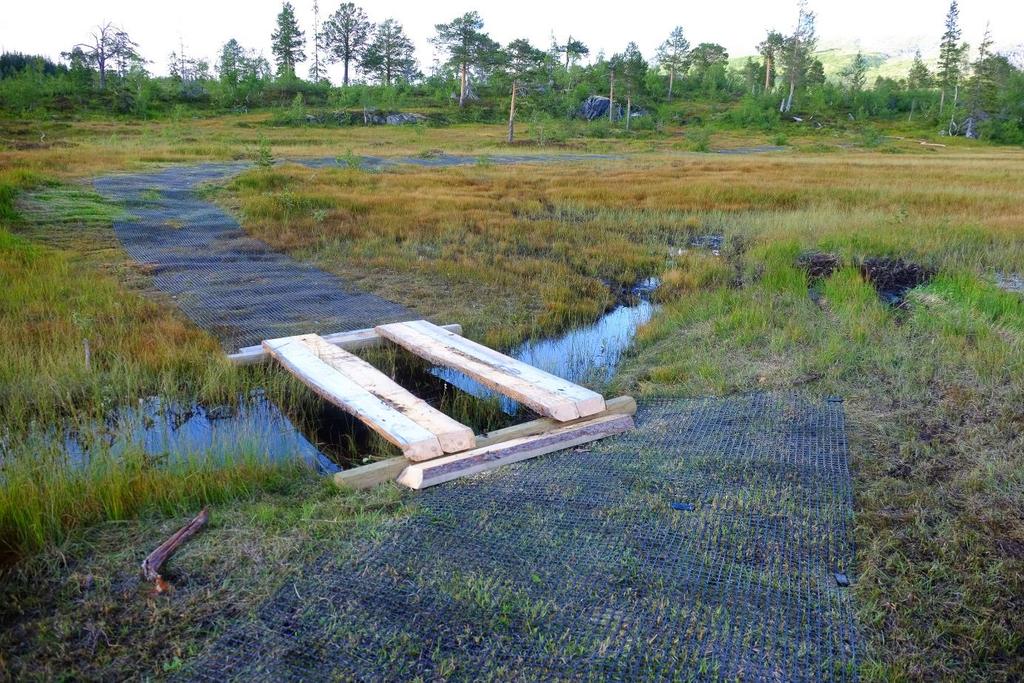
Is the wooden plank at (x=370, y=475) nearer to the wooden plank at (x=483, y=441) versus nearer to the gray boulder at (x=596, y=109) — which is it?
the wooden plank at (x=483, y=441)

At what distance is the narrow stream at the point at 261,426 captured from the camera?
451cm

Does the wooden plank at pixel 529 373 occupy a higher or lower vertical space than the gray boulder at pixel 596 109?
lower

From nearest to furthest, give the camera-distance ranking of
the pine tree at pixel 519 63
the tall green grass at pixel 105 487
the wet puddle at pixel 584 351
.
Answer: the tall green grass at pixel 105 487, the wet puddle at pixel 584 351, the pine tree at pixel 519 63

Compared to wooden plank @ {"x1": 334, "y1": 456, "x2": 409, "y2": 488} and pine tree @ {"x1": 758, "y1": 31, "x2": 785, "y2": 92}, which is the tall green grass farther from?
pine tree @ {"x1": 758, "y1": 31, "x2": 785, "y2": 92}

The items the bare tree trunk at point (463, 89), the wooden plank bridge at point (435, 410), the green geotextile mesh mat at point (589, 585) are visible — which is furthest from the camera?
the bare tree trunk at point (463, 89)

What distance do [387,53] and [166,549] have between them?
7262cm

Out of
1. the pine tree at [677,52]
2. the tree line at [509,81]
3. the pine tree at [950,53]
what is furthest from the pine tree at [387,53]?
the pine tree at [950,53]

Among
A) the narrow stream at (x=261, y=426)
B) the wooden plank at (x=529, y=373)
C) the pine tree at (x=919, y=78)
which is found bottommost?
the narrow stream at (x=261, y=426)

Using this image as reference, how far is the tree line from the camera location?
4778 centimetres

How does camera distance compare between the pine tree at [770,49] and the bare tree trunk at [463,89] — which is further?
the pine tree at [770,49]

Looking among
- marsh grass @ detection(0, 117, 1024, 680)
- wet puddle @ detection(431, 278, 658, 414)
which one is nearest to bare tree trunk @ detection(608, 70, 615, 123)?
marsh grass @ detection(0, 117, 1024, 680)

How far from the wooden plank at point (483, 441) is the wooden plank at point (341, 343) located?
2.36 metres

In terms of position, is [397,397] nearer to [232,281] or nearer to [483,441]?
[483,441]

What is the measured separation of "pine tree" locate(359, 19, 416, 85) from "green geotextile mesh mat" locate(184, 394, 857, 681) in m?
70.6
